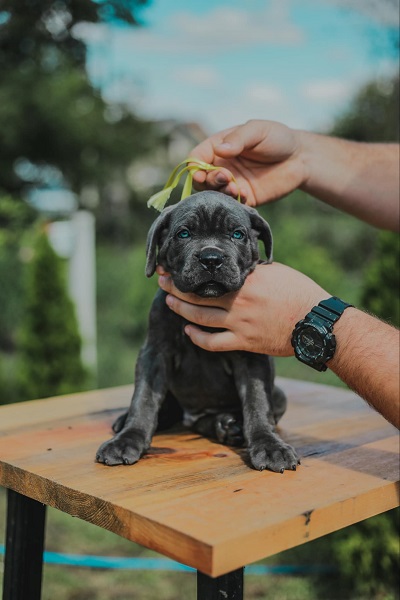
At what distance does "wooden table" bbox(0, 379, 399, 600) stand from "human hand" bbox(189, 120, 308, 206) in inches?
34.3

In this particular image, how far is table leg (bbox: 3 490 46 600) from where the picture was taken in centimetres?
237

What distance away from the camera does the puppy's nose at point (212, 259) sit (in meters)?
2.12

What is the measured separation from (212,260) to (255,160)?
903 mm

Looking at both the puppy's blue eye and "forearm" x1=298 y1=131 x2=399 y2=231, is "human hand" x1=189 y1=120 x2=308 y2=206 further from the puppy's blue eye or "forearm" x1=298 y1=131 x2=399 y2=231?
the puppy's blue eye

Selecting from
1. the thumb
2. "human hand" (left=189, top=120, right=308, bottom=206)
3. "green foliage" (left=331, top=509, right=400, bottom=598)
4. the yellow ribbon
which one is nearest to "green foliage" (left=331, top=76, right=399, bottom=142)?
"green foliage" (left=331, top=509, right=400, bottom=598)

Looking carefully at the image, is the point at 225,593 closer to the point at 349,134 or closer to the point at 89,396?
the point at 89,396

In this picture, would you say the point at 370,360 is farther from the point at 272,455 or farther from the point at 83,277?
the point at 83,277

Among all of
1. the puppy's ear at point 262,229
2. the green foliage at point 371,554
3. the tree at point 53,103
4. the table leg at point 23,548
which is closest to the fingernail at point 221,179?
the puppy's ear at point 262,229

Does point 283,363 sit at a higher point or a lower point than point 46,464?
lower

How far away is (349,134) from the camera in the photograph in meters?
18.3

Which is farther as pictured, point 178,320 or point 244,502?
point 178,320

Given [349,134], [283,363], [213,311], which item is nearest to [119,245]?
[349,134]

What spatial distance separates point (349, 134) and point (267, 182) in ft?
53.1

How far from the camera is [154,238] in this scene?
7.72ft
